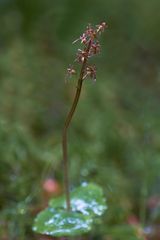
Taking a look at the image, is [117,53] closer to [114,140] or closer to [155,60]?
[155,60]

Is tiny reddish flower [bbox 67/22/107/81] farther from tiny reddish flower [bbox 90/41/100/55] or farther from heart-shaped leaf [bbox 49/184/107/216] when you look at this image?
heart-shaped leaf [bbox 49/184/107/216]

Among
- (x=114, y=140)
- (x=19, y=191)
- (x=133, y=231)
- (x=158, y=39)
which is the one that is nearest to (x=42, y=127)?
(x=114, y=140)

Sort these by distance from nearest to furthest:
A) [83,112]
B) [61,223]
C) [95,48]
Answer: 1. [95,48]
2. [61,223]
3. [83,112]

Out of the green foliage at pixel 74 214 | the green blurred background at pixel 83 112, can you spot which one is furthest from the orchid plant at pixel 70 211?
the green blurred background at pixel 83 112

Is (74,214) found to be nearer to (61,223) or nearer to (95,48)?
(61,223)

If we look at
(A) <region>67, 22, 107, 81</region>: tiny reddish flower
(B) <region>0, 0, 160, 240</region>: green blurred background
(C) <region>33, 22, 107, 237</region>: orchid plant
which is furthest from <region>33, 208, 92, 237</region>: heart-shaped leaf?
(A) <region>67, 22, 107, 81</region>: tiny reddish flower

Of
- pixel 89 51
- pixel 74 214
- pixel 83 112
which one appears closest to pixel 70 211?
pixel 74 214
